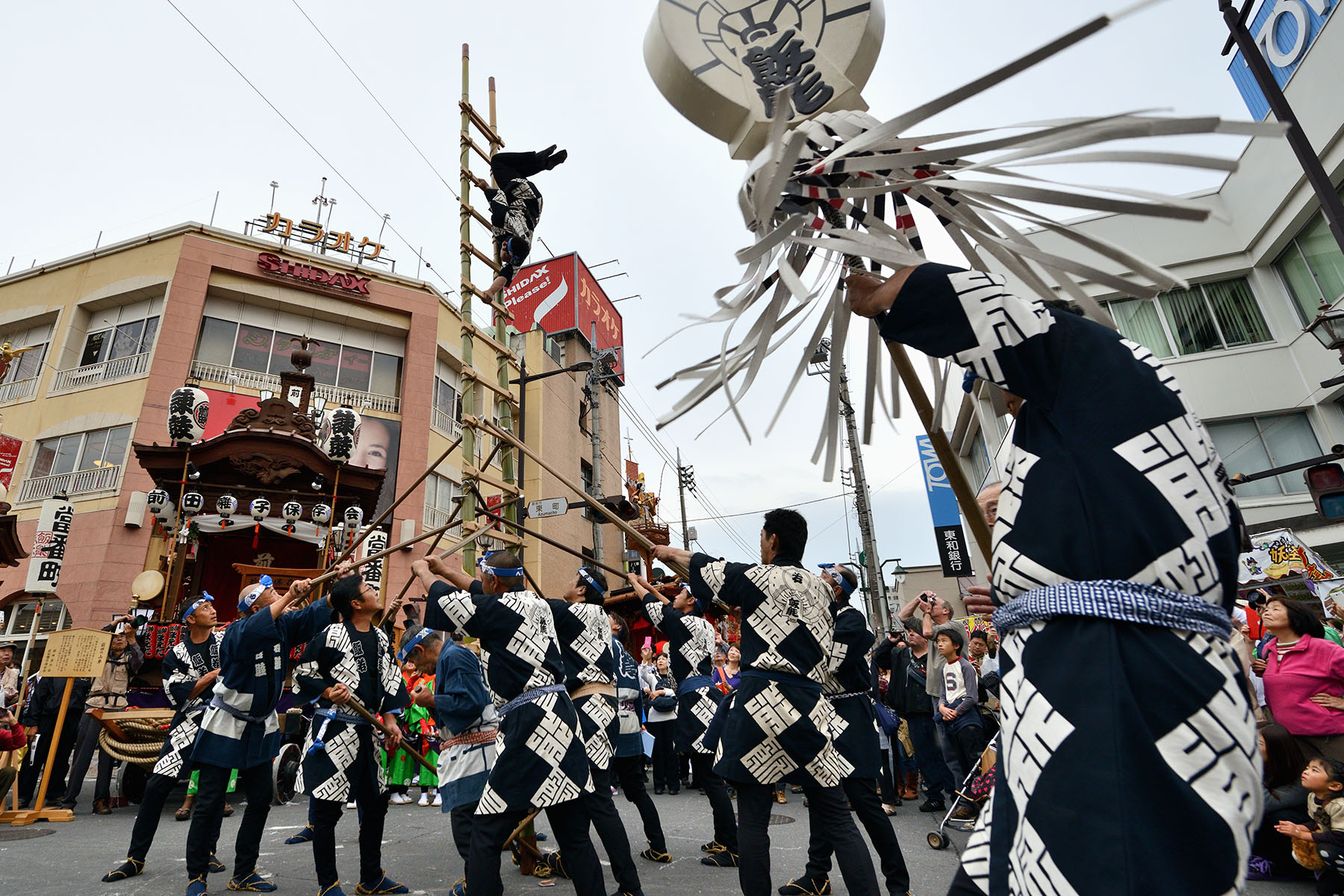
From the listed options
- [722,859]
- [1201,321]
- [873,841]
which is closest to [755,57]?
[873,841]

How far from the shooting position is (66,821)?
6.75 metres

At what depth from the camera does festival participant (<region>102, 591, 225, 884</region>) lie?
455 centimetres

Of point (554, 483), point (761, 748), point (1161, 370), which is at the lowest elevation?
point (761, 748)

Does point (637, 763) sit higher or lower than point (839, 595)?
lower

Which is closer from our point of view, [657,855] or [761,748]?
[761,748]

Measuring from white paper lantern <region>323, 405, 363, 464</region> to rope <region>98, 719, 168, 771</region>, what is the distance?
5.58 metres

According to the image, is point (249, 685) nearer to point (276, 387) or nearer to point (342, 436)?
point (342, 436)

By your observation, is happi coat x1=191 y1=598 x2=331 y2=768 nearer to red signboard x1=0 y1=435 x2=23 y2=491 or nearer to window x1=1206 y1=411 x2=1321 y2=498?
red signboard x1=0 y1=435 x2=23 y2=491

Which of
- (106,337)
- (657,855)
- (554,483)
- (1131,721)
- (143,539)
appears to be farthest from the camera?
(554,483)

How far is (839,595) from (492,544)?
45.4ft

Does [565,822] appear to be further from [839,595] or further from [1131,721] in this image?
[1131,721]

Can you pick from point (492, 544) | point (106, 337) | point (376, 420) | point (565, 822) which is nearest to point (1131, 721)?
point (565, 822)

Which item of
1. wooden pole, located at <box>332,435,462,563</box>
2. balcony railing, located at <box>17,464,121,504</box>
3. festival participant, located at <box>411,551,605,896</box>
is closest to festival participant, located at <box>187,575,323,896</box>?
wooden pole, located at <box>332,435,462,563</box>

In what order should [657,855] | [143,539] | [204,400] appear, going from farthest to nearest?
[143,539], [204,400], [657,855]
